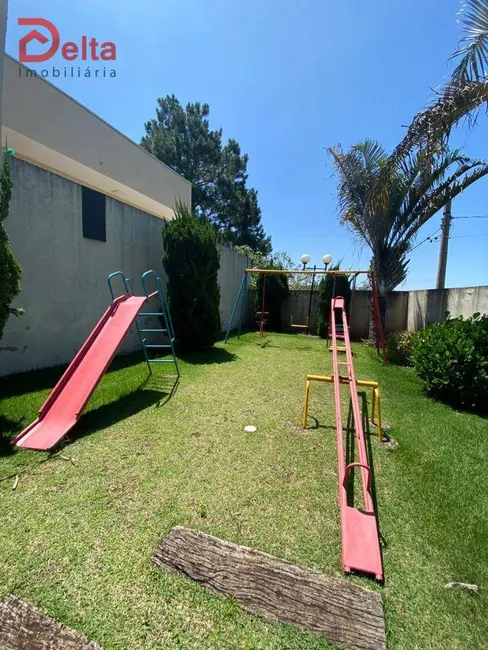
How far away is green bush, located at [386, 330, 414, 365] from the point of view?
23.0ft

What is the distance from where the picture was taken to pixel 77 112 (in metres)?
8.18

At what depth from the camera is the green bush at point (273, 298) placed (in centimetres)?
1166

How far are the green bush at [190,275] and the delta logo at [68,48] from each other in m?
3.87

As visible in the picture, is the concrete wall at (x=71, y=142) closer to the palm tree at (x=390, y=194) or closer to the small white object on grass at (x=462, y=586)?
the palm tree at (x=390, y=194)

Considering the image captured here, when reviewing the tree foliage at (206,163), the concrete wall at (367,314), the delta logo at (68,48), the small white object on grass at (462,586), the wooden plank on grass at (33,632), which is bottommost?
the wooden plank on grass at (33,632)

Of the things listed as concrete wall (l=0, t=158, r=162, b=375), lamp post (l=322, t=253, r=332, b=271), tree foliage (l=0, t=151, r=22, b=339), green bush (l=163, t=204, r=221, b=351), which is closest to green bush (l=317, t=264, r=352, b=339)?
lamp post (l=322, t=253, r=332, b=271)

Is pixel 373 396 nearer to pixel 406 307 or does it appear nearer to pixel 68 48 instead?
pixel 406 307

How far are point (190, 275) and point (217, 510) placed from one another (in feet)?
16.8

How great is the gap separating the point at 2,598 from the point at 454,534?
8.18 feet

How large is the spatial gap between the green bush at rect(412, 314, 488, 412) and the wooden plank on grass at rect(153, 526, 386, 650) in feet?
11.2

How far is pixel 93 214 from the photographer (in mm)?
5551

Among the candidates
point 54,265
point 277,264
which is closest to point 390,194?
point 54,265

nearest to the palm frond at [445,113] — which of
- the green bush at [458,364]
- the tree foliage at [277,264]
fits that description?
the green bush at [458,364]

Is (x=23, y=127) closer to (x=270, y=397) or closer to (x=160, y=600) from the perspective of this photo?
(x=270, y=397)
